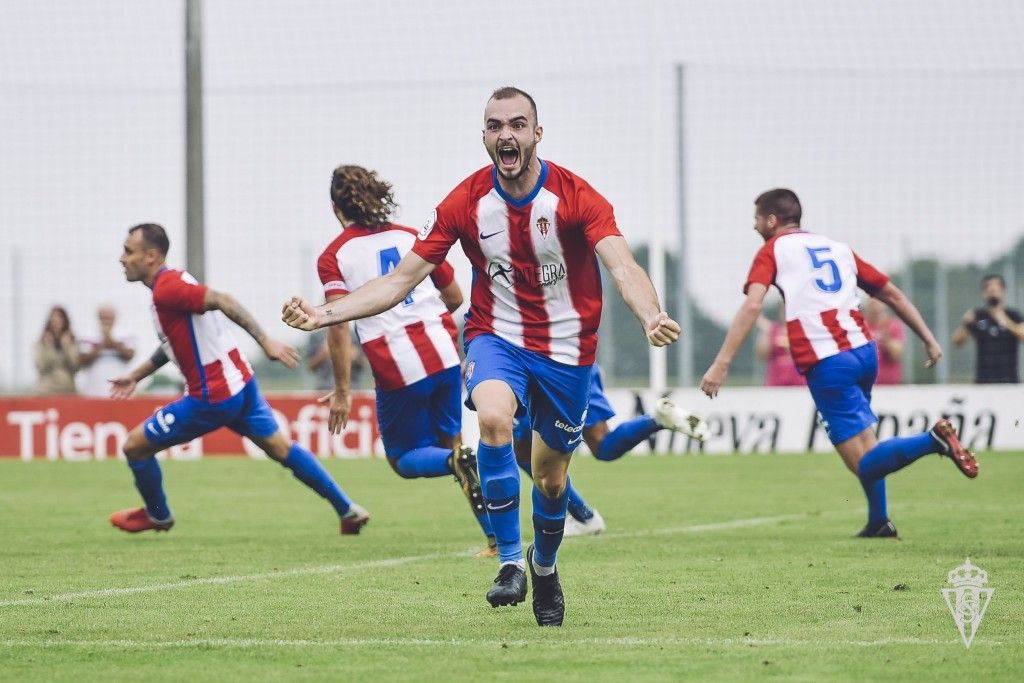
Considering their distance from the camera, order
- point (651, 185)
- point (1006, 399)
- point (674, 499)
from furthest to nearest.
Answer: point (651, 185), point (1006, 399), point (674, 499)

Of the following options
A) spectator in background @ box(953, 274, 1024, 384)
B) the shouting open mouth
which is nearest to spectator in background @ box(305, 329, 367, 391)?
spectator in background @ box(953, 274, 1024, 384)

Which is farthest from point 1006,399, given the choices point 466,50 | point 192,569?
point 192,569

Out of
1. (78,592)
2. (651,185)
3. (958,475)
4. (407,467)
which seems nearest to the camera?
(78,592)

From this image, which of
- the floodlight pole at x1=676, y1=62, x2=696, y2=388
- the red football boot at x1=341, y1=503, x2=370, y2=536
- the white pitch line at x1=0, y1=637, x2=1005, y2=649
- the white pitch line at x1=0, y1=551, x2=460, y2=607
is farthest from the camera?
the floodlight pole at x1=676, y1=62, x2=696, y2=388

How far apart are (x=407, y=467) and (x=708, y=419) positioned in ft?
34.4

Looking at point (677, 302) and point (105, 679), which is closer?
point (105, 679)

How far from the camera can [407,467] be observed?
29.9ft

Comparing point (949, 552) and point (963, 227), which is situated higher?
point (963, 227)

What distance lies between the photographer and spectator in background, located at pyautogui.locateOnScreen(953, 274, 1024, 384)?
1830cm

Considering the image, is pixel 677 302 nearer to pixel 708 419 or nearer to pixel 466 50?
pixel 708 419

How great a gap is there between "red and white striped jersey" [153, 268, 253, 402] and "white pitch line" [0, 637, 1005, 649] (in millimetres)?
4118

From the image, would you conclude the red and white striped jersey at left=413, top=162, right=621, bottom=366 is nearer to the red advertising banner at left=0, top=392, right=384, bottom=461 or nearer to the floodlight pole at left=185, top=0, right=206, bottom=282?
the red advertising banner at left=0, top=392, right=384, bottom=461

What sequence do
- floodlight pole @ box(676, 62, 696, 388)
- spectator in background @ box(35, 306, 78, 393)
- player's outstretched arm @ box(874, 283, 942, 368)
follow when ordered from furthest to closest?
floodlight pole @ box(676, 62, 696, 388)
spectator in background @ box(35, 306, 78, 393)
player's outstretched arm @ box(874, 283, 942, 368)

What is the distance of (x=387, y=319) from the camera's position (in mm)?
9305
